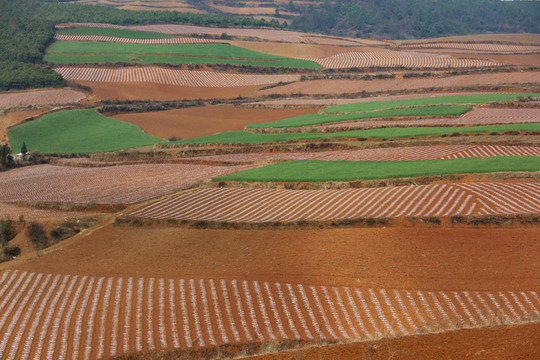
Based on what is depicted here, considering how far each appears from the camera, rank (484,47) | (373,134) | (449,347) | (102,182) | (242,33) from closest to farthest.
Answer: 1. (449,347)
2. (102,182)
3. (373,134)
4. (484,47)
5. (242,33)

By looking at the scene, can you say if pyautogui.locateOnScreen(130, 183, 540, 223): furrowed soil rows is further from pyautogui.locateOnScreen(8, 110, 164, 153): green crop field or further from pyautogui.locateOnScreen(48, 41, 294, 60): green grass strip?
pyautogui.locateOnScreen(48, 41, 294, 60): green grass strip

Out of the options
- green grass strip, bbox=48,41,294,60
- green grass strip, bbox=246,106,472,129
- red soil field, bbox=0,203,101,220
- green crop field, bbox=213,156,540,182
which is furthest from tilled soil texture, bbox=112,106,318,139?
green grass strip, bbox=48,41,294,60

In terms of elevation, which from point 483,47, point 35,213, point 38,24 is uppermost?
point 38,24

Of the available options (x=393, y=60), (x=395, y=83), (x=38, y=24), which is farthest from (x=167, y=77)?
(x=393, y=60)

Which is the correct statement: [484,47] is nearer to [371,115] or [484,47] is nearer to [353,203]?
[371,115]

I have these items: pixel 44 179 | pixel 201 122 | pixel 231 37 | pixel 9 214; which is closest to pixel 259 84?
pixel 201 122
